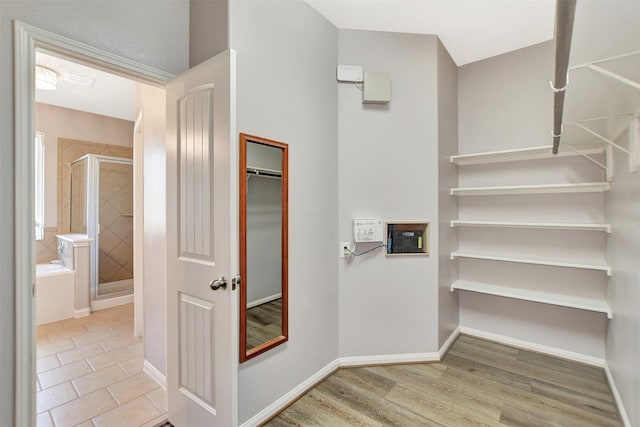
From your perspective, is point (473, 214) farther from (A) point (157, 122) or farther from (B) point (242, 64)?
(A) point (157, 122)

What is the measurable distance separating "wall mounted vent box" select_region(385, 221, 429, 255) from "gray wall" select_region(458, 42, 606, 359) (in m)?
0.79

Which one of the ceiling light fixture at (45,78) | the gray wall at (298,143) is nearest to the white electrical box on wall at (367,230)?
the gray wall at (298,143)

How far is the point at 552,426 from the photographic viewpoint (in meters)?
1.82

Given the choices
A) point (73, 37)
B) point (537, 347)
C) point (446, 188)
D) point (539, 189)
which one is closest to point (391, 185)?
point (446, 188)

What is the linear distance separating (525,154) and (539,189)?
0.35m

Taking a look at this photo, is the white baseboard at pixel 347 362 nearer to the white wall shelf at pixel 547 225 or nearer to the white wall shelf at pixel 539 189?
the white wall shelf at pixel 547 225

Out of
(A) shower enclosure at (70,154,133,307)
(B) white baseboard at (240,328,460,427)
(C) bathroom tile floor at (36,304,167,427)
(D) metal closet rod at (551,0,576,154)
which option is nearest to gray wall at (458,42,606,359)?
(B) white baseboard at (240,328,460,427)

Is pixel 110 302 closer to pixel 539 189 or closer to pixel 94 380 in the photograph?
pixel 94 380

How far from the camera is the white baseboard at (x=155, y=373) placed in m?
2.26

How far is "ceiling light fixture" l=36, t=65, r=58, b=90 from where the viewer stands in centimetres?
291

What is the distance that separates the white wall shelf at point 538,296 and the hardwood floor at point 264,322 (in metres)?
1.74

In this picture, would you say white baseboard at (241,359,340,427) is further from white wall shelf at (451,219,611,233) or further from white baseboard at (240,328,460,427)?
white wall shelf at (451,219,611,233)

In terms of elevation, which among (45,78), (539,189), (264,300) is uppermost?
(45,78)

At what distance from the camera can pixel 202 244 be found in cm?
162
